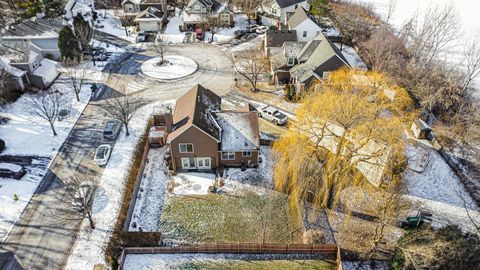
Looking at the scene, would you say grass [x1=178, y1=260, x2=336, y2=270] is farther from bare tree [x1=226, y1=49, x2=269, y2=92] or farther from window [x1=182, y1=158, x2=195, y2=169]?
bare tree [x1=226, y1=49, x2=269, y2=92]

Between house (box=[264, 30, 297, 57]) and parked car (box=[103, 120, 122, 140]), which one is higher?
house (box=[264, 30, 297, 57])

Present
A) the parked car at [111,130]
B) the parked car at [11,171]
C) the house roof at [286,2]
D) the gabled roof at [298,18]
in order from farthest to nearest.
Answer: the house roof at [286,2]
the gabled roof at [298,18]
the parked car at [111,130]
the parked car at [11,171]

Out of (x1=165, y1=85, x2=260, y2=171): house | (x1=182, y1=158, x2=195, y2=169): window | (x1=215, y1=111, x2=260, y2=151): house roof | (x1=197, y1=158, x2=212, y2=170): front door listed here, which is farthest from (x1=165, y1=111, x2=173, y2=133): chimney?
(x1=215, y1=111, x2=260, y2=151): house roof

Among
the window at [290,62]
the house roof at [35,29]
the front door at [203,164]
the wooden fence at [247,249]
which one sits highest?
the house roof at [35,29]

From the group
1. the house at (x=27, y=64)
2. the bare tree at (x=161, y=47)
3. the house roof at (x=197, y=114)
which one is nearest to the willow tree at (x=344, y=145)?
the house roof at (x=197, y=114)

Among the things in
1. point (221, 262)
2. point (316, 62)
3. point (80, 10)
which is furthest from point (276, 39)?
point (221, 262)

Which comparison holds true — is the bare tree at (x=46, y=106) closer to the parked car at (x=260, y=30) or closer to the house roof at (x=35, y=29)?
the house roof at (x=35, y=29)
